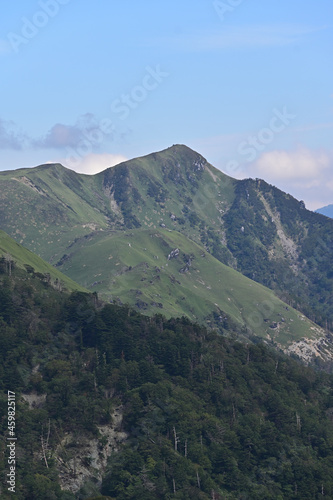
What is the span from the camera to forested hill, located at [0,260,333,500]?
139625mm

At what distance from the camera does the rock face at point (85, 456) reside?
13938 cm

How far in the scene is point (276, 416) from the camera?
590ft

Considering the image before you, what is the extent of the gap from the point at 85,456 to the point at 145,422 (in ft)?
63.9

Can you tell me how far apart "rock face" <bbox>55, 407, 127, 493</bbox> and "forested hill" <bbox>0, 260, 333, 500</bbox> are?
0.29 metres

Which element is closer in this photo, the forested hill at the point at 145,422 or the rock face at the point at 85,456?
the rock face at the point at 85,456

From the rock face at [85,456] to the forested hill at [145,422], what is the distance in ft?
0.94

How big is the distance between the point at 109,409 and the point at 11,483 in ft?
139

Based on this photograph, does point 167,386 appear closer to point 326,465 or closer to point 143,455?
point 143,455

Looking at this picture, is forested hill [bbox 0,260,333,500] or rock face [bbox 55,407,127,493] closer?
rock face [bbox 55,407,127,493]

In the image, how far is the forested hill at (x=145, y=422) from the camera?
13962cm

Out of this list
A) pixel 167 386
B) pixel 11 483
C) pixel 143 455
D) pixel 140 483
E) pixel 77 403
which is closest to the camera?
pixel 11 483

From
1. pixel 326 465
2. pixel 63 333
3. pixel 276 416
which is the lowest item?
pixel 326 465

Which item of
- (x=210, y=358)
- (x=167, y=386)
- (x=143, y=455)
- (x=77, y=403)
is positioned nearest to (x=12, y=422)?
(x=77, y=403)

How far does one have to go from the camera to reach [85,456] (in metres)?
146
